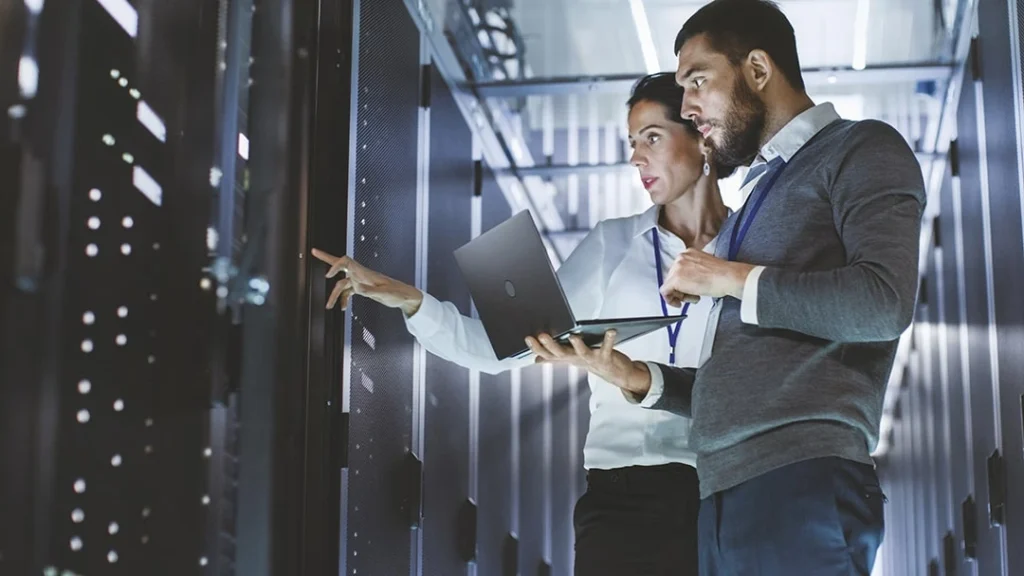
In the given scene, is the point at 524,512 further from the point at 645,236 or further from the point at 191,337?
the point at 191,337

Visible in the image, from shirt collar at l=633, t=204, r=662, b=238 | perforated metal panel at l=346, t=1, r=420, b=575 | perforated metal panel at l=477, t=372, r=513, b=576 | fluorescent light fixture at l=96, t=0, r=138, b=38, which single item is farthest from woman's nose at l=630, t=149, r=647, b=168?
perforated metal panel at l=477, t=372, r=513, b=576

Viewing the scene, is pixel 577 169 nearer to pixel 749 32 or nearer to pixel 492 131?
pixel 492 131

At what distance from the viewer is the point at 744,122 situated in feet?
7.70

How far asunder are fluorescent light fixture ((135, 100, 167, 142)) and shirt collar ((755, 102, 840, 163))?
3.30ft

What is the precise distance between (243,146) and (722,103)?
0.89 m

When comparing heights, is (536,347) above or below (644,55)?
below

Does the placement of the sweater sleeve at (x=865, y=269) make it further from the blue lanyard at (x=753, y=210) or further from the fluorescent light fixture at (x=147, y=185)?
the fluorescent light fixture at (x=147, y=185)

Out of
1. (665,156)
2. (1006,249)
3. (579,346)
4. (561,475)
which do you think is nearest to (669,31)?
(665,156)

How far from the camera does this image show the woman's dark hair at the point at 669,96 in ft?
10.2

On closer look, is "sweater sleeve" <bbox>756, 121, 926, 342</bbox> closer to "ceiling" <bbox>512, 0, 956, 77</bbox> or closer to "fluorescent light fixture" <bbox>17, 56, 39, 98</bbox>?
"fluorescent light fixture" <bbox>17, 56, 39, 98</bbox>

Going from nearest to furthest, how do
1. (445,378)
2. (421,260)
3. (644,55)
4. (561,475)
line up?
(421,260)
(445,378)
(644,55)
(561,475)

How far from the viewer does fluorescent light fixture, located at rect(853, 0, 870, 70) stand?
4.00 meters

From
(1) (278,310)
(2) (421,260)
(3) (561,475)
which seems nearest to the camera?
(1) (278,310)

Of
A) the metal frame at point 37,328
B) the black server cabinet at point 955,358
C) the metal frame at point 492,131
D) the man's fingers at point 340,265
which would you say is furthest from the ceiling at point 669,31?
the metal frame at point 37,328
